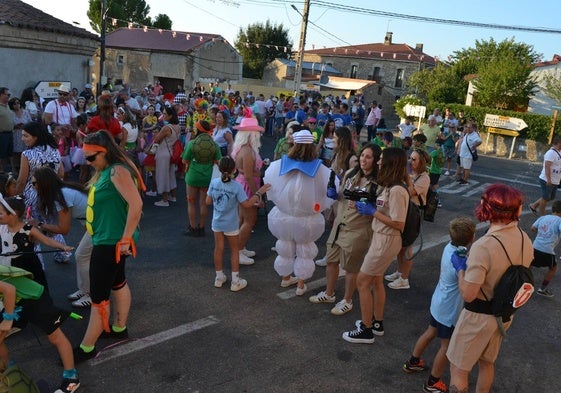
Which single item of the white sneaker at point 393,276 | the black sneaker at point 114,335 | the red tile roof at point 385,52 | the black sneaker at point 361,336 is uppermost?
the red tile roof at point 385,52

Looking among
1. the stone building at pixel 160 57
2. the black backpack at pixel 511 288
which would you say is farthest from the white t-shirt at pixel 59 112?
the stone building at pixel 160 57

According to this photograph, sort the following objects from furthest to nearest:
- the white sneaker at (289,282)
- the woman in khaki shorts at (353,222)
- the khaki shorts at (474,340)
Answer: the white sneaker at (289,282) → the woman in khaki shorts at (353,222) → the khaki shorts at (474,340)

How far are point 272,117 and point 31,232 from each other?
56.9 feet

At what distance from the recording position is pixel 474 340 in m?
3.02

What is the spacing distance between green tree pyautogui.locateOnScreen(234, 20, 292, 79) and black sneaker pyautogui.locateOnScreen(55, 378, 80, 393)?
58161 mm

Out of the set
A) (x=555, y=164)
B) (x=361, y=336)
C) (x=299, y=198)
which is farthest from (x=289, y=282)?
(x=555, y=164)

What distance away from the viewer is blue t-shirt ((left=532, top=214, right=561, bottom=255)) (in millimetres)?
5723

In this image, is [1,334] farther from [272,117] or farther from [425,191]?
[272,117]

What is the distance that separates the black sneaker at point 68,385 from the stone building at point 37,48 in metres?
12.6

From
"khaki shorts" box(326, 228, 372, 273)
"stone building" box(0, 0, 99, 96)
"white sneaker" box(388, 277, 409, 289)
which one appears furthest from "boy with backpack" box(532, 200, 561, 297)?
"stone building" box(0, 0, 99, 96)

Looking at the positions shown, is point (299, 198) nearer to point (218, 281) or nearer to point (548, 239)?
point (218, 281)

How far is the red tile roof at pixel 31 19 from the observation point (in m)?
13.6

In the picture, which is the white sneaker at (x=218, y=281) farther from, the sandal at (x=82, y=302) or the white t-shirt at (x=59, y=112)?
the white t-shirt at (x=59, y=112)

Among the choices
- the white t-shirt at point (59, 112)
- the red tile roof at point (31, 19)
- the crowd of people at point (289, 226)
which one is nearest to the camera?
the crowd of people at point (289, 226)
